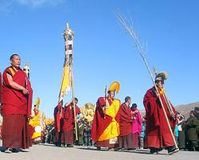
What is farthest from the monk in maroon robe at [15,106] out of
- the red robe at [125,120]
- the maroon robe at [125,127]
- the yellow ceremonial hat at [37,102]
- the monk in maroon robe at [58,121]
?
the yellow ceremonial hat at [37,102]

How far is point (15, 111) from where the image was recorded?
12.2 meters

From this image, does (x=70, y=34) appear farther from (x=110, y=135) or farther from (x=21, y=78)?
(x=21, y=78)

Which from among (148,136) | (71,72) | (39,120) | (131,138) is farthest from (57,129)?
(148,136)

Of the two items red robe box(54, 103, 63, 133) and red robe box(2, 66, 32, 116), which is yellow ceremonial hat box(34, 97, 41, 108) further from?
red robe box(2, 66, 32, 116)

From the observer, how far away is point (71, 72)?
21.7 m

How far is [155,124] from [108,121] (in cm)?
358

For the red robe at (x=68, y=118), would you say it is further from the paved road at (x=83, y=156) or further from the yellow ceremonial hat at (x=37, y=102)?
the paved road at (x=83, y=156)

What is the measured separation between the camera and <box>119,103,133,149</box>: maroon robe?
17703mm

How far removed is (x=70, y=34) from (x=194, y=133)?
22.2 feet

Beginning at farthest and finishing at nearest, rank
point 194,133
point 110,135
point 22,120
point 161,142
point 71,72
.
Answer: point 71,72 < point 194,133 < point 110,135 < point 161,142 < point 22,120

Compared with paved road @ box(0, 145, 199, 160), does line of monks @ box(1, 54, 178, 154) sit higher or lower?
higher

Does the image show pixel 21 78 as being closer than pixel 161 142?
Yes

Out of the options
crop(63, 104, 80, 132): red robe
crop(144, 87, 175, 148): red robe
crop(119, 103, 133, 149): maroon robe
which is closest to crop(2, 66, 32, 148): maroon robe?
crop(144, 87, 175, 148): red robe

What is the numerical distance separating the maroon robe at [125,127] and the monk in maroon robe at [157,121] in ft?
11.9
